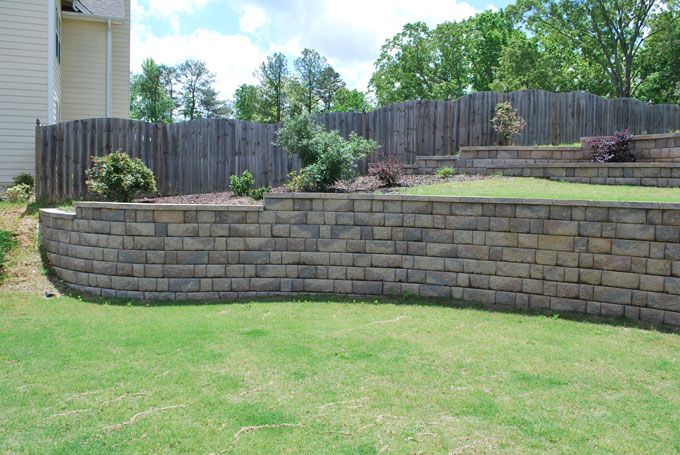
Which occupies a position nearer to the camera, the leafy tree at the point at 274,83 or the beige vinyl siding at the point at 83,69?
the beige vinyl siding at the point at 83,69

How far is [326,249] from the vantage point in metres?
8.29

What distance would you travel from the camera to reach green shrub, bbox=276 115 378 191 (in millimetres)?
9070

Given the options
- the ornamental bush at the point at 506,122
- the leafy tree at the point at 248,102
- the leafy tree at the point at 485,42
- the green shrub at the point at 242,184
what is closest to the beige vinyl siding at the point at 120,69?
the green shrub at the point at 242,184

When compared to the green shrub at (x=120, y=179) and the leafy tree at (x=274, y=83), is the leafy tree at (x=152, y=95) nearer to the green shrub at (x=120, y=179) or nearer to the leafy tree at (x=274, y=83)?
the leafy tree at (x=274, y=83)

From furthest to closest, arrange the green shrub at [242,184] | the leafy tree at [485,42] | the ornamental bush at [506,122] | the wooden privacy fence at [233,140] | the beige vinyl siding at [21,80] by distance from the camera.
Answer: the leafy tree at [485,42]
the beige vinyl siding at [21,80]
the ornamental bush at [506,122]
the wooden privacy fence at [233,140]
the green shrub at [242,184]

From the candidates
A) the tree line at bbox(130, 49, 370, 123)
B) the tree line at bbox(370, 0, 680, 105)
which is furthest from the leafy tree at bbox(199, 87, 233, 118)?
the tree line at bbox(370, 0, 680, 105)

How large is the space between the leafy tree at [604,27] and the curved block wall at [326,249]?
948 inches

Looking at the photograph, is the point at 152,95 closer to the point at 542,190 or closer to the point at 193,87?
the point at 193,87

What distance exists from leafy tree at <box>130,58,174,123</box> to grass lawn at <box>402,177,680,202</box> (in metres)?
48.2

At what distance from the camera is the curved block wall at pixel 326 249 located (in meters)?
7.54

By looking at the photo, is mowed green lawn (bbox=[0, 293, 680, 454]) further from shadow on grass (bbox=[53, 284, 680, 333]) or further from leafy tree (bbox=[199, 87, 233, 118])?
leafy tree (bbox=[199, 87, 233, 118])

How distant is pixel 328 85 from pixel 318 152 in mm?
43903

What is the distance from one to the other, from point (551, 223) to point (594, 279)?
86cm

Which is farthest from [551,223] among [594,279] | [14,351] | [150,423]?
[14,351]
